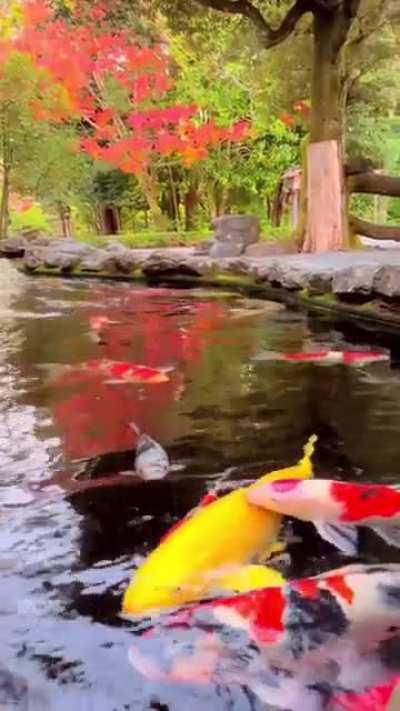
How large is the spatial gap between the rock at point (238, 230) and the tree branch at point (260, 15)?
3.91 metres

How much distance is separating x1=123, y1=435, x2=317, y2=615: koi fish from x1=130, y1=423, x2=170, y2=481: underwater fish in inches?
30.4

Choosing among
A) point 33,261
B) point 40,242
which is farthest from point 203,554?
point 40,242

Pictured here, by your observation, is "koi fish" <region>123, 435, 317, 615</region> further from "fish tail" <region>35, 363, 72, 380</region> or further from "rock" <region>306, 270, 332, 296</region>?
"rock" <region>306, 270, 332, 296</region>

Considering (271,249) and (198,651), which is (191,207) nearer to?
(271,249)

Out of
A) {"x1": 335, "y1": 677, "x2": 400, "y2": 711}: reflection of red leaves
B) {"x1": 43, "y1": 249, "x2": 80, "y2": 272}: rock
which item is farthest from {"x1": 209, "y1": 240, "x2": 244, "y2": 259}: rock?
{"x1": 335, "y1": 677, "x2": 400, "y2": 711}: reflection of red leaves

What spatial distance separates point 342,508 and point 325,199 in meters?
10.6

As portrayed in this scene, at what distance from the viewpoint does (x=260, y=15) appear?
1176cm

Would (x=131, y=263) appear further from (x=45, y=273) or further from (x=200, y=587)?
(x=200, y=587)

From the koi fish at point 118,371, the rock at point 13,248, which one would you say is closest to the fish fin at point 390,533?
the koi fish at point 118,371

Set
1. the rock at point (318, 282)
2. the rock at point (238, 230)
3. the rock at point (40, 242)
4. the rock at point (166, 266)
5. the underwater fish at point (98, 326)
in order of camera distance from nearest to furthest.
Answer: the underwater fish at point (98, 326) → the rock at point (318, 282) → the rock at point (166, 266) → the rock at point (238, 230) → the rock at point (40, 242)

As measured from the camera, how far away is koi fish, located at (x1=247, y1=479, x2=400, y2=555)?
305 cm

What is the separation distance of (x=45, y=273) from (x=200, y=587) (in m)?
14.4

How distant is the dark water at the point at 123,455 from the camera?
2.48 metres

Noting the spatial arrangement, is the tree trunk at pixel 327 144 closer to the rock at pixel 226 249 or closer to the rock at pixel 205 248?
the rock at pixel 226 249
